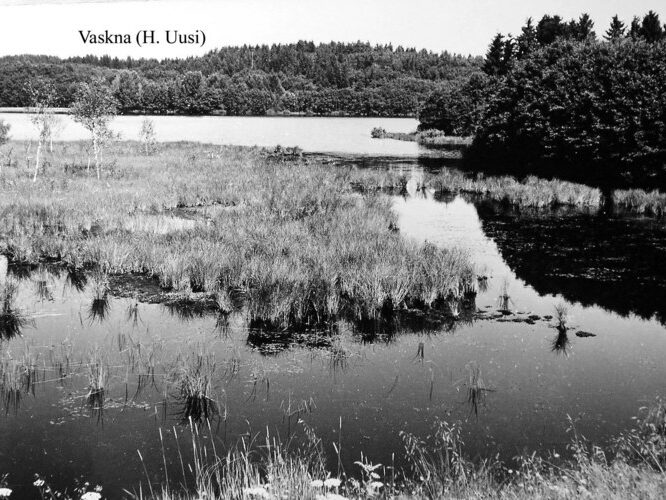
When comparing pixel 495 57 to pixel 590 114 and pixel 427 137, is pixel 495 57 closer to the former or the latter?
pixel 427 137

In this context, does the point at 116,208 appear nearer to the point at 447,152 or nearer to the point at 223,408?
the point at 223,408

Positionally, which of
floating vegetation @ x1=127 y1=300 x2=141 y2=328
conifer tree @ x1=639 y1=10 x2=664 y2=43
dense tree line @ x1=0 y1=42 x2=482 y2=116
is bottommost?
floating vegetation @ x1=127 y1=300 x2=141 y2=328

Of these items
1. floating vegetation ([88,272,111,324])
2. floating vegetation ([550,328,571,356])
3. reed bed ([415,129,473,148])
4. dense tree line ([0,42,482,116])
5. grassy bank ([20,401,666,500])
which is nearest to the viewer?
grassy bank ([20,401,666,500])

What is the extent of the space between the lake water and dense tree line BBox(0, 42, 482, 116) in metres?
1.56

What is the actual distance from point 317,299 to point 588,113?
15.6 meters

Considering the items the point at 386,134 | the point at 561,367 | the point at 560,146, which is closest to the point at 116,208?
the point at 561,367

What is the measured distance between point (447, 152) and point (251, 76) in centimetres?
1550

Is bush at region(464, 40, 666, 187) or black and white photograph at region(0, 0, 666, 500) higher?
bush at region(464, 40, 666, 187)

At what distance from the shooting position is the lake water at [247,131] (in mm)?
31562

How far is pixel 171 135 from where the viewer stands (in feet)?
102

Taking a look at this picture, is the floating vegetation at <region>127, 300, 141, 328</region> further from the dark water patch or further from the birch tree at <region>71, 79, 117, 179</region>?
the birch tree at <region>71, 79, 117, 179</region>

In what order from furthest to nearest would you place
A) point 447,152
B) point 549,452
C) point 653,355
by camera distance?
point 447,152
point 653,355
point 549,452

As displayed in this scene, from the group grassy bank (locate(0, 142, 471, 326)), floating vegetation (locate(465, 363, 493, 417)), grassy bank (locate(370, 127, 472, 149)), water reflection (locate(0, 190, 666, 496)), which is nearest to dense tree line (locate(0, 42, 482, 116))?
grassy bank (locate(0, 142, 471, 326))

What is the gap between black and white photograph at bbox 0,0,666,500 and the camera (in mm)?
4516
